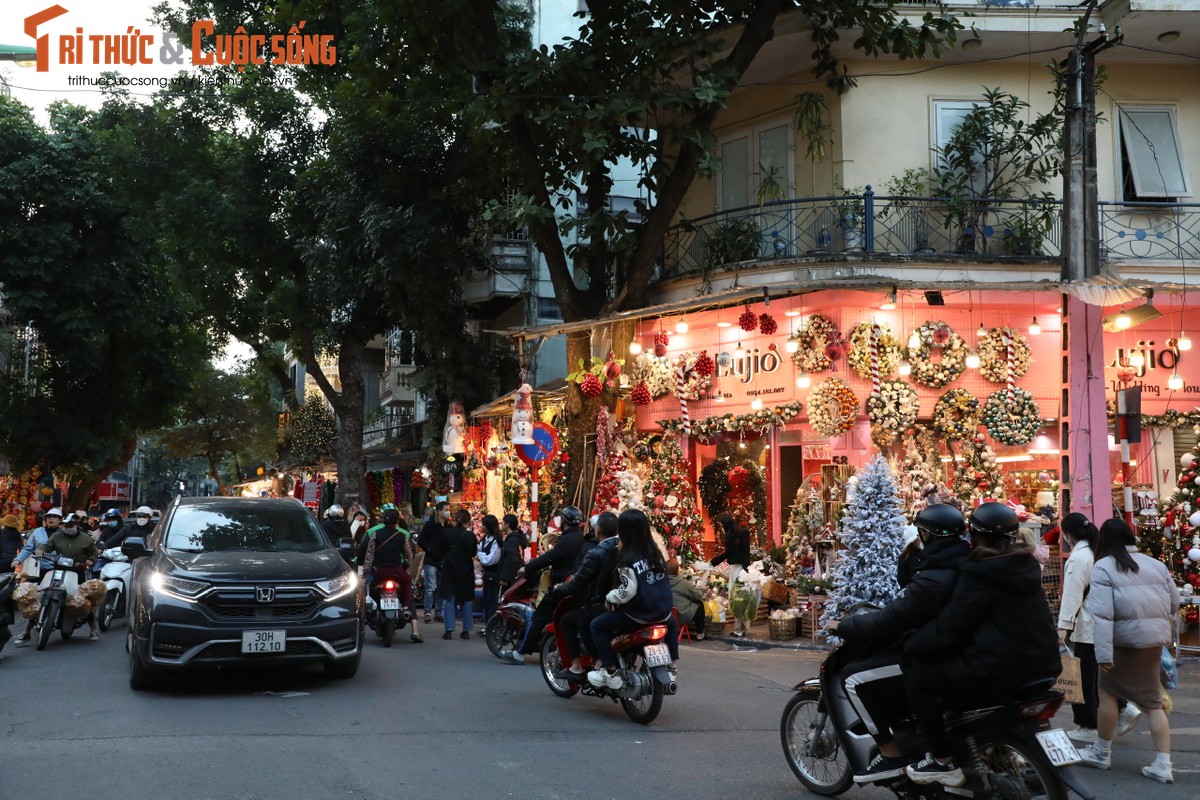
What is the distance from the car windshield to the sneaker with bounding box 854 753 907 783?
6735 mm

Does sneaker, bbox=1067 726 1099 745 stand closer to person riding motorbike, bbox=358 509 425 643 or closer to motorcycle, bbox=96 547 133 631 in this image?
person riding motorbike, bbox=358 509 425 643

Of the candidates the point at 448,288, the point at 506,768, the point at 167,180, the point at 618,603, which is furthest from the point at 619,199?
the point at 506,768

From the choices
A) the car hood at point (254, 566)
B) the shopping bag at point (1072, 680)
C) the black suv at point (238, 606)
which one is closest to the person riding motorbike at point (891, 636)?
the shopping bag at point (1072, 680)

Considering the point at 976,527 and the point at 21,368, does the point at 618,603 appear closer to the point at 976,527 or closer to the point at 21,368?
the point at 976,527

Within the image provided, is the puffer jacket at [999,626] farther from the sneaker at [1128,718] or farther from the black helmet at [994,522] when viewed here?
the sneaker at [1128,718]

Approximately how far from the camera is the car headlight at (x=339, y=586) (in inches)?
410

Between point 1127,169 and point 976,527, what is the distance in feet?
47.6

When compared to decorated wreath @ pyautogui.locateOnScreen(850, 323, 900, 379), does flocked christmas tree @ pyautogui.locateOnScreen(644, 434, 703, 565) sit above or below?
below

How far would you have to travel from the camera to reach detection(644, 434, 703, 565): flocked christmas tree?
59.3 feet

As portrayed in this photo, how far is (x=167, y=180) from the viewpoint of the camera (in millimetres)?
28250

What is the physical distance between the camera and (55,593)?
14344 millimetres

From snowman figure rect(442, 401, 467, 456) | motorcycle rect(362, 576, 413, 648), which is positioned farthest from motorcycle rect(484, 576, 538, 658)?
snowman figure rect(442, 401, 467, 456)

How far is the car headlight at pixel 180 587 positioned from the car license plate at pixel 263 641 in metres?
0.55

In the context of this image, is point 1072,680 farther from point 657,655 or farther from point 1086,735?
point 657,655
